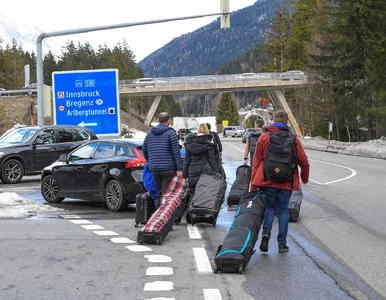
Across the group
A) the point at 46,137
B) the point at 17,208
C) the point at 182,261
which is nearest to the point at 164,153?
the point at 182,261

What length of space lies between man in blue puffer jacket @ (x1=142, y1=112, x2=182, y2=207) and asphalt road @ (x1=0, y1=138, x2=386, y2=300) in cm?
88

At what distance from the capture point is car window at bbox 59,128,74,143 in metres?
19.7

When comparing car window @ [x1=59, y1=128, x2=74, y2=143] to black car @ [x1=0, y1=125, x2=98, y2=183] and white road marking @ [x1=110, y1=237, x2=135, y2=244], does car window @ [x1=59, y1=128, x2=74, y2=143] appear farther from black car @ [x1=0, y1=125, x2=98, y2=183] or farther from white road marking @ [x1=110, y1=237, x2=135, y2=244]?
white road marking @ [x1=110, y1=237, x2=135, y2=244]

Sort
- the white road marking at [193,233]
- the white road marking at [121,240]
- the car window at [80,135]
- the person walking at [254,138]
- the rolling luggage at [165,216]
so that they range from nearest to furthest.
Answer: the rolling luggage at [165,216]
the white road marking at [121,240]
the white road marking at [193,233]
the person walking at [254,138]
the car window at [80,135]

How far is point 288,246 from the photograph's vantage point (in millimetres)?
7961

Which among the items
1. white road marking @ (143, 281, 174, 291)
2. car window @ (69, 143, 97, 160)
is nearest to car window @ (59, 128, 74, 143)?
car window @ (69, 143, 97, 160)

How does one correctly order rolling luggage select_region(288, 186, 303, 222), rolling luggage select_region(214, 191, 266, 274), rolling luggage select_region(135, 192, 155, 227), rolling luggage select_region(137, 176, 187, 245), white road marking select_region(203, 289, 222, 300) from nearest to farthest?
white road marking select_region(203, 289, 222, 300), rolling luggage select_region(214, 191, 266, 274), rolling luggage select_region(137, 176, 187, 245), rolling luggage select_region(135, 192, 155, 227), rolling luggage select_region(288, 186, 303, 222)

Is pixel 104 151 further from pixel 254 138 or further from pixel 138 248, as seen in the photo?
pixel 138 248

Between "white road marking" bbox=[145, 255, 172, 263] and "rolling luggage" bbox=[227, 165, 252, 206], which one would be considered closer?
"white road marking" bbox=[145, 255, 172, 263]

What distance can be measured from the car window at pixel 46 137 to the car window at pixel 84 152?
6.70 m

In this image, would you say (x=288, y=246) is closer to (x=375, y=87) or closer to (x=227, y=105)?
(x=375, y=87)

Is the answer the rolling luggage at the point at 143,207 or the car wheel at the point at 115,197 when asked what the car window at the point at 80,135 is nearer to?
the car wheel at the point at 115,197

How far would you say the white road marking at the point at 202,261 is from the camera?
656 cm

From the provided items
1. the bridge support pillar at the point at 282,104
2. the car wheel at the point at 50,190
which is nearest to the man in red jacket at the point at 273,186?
the car wheel at the point at 50,190
